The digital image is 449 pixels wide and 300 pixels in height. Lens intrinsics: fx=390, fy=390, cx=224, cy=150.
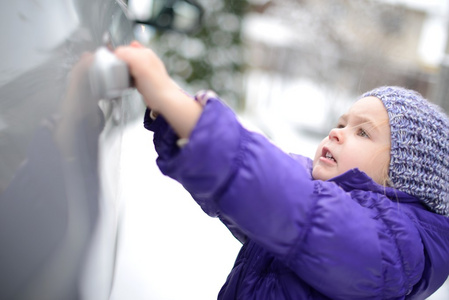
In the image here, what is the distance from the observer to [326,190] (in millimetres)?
734

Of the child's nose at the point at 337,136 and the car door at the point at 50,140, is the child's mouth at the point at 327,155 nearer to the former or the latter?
the child's nose at the point at 337,136

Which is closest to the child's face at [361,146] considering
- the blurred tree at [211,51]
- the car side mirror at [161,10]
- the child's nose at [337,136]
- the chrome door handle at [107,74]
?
the child's nose at [337,136]

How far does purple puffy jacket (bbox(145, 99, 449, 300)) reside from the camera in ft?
2.07

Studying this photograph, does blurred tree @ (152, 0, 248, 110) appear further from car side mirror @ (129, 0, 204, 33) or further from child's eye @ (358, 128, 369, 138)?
child's eye @ (358, 128, 369, 138)

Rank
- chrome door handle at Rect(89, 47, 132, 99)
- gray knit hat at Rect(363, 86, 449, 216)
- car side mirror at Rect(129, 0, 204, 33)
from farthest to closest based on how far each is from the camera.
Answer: car side mirror at Rect(129, 0, 204, 33) → gray knit hat at Rect(363, 86, 449, 216) → chrome door handle at Rect(89, 47, 132, 99)

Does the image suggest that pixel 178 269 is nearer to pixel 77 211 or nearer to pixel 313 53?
pixel 77 211

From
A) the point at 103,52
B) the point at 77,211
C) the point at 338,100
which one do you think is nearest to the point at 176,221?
the point at 77,211

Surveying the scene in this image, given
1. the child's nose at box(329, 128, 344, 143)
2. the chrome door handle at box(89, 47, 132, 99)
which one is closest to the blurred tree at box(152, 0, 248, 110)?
the child's nose at box(329, 128, 344, 143)

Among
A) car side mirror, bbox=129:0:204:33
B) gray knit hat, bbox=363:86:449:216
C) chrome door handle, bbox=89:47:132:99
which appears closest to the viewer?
chrome door handle, bbox=89:47:132:99

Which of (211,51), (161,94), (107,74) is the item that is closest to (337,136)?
(161,94)

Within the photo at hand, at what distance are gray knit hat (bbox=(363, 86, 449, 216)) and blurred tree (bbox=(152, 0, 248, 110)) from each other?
484 cm

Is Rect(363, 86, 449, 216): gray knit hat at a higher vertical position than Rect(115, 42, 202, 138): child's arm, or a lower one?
lower

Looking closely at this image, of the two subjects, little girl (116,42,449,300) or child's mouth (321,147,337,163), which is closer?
little girl (116,42,449,300)

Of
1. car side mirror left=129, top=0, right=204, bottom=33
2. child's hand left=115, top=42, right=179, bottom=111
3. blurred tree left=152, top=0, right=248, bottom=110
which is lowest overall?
blurred tree left=152, top=0, right=248, bottom=110
